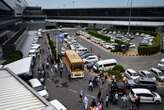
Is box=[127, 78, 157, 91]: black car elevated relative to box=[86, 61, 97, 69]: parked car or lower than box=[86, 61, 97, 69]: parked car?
elevated

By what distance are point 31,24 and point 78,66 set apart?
3162 inches

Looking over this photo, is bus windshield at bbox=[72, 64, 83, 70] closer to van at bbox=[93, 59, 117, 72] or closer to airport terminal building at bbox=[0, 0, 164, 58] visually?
van at bbox=[93, 59, 117, 72]

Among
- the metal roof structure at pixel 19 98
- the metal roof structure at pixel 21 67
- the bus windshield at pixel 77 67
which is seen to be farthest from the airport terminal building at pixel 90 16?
the metal roof structure at pixel 19 98

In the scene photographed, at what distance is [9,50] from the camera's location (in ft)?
135

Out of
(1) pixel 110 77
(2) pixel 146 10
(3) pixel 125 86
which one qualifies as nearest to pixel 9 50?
(1) pixel 110 77

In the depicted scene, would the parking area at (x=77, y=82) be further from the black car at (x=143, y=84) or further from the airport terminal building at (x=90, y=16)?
the airport terminal building at (x=90, y=16)

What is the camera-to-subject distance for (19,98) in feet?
39.9

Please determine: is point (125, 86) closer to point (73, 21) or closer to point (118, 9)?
point (118, 9)

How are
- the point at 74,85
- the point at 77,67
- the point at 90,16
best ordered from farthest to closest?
the point at 90,16
the point at 77,67
the point at 74,85

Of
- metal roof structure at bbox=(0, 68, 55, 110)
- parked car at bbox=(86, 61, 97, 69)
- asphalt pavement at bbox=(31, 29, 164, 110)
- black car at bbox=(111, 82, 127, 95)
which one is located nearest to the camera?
metal roof structure at bbox=(0, 68, 55, 110)

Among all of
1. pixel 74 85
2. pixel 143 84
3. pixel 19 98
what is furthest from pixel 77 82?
pixel 19 98

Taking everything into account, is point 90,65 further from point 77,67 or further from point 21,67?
point 21,67

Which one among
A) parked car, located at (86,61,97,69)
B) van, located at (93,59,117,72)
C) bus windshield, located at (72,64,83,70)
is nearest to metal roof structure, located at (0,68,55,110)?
bus windshield, located at (72,64,83,70)

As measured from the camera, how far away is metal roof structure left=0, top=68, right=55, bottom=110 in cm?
1094
